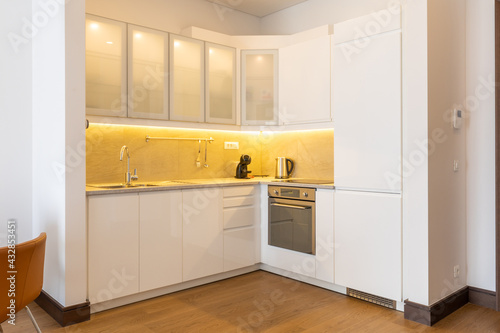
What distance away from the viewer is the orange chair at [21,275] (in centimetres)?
183

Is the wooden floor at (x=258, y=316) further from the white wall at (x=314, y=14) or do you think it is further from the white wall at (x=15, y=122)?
the white wall at (x=314, y=14)

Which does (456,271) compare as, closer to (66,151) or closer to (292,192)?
(292,192)

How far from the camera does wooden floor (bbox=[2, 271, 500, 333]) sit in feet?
8.78

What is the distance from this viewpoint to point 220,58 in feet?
13.5

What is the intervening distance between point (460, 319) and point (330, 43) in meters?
2.49

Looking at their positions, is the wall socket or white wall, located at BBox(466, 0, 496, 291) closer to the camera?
white wall, located at BBox(466, 0, 496, 291)

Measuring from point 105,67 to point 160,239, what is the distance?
148 cm

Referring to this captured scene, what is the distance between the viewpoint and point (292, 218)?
366cm

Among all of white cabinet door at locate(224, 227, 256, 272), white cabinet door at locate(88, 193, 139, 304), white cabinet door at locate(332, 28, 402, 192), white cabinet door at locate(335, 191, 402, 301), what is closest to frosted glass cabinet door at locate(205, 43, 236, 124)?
white cabinet door at locate(224, 227, 256, 272)

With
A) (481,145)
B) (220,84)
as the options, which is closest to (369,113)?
(481,145)

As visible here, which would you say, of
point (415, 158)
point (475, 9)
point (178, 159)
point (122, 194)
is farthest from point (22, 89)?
point (475, 9)

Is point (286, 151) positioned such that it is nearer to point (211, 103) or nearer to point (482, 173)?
point (211, 103)

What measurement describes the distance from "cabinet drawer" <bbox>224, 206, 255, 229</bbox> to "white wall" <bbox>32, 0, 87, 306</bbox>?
1.33m

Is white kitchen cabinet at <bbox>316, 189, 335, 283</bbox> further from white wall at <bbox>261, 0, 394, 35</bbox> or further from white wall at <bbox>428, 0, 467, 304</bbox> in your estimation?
white wall at <bbox>261, 0, 394, 35</bbox>
